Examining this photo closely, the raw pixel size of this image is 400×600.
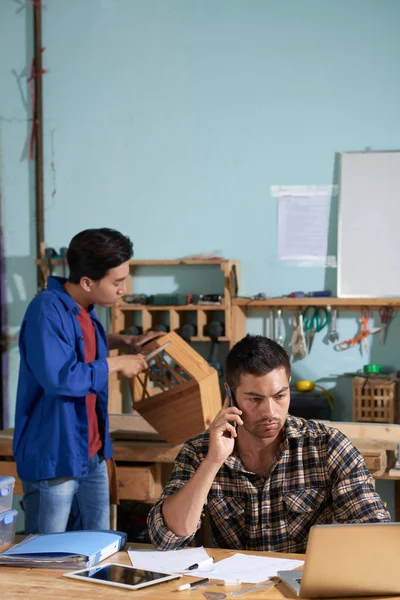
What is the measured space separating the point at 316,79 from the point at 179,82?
31.8 inches

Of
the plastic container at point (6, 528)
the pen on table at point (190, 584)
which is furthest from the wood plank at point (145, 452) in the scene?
the pen on table at point (190, 584)

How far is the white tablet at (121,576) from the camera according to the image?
6.55 feet

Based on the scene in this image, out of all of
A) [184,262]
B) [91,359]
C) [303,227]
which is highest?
[303,227]

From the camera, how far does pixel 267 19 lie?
4902mm

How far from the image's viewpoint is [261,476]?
2.41 metres

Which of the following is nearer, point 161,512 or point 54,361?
point 161,512

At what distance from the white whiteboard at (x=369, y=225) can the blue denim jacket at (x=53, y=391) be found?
2121 mm

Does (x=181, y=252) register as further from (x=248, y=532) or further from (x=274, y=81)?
(x=248, y=532)

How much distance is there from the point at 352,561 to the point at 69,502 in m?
1.43

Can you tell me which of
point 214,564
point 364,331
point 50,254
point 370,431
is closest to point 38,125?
point 50,254

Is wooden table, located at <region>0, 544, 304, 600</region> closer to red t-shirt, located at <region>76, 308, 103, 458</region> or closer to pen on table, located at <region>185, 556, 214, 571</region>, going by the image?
pen on table, located at <region>185, 556, 214, 571</region>

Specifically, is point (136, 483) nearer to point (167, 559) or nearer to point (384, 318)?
point (167, 559)

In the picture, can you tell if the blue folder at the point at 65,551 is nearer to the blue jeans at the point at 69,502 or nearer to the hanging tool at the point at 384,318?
the blue jeans at the point at 69,502

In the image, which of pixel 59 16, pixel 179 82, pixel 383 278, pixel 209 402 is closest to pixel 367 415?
pixel 383 278
